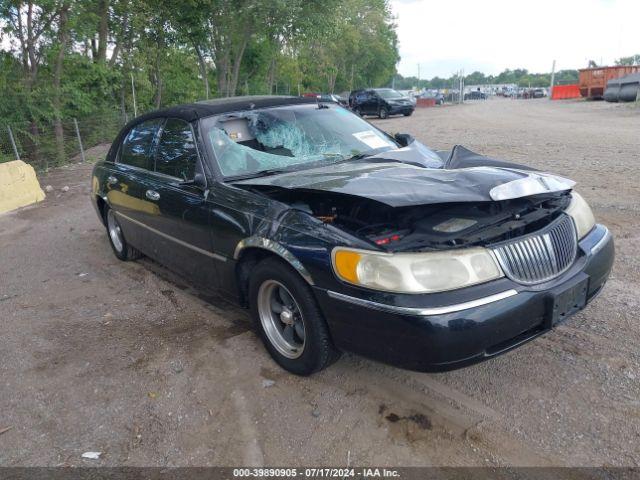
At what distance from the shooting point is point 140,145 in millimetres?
4688

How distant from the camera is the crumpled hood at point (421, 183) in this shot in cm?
262

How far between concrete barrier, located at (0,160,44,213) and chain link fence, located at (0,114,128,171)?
3.95 m

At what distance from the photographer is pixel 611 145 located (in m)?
11.7

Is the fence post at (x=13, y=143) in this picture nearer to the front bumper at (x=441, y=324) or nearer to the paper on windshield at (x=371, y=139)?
the paper on windshield at (x=371, y=139)

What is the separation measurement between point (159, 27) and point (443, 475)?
71.1 feet

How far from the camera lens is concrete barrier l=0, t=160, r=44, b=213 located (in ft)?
30.5

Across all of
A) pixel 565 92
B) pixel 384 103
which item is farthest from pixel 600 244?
pixel 565 92

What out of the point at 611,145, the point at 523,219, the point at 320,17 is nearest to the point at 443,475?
the point at 523,219

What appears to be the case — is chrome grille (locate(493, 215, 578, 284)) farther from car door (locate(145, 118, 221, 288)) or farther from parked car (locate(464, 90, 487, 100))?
parked car (locate(464, 90, 487, 100))

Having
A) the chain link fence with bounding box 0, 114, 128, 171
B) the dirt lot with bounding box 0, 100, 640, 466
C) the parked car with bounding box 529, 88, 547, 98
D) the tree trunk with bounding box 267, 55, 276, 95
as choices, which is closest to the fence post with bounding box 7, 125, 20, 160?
the chain link fence with bounding box 0, 114, 128, 171

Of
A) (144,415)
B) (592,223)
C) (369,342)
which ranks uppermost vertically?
(592,223)

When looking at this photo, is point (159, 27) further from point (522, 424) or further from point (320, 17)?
point (522, 424)

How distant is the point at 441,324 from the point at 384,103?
25369mm

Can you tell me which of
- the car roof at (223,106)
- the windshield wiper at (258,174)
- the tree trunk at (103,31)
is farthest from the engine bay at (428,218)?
the tree trunk at (103,31)
